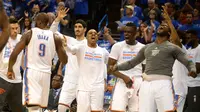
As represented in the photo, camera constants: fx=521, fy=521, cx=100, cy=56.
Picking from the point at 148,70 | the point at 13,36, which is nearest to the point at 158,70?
the point at 148,70

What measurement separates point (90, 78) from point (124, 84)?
0.85m

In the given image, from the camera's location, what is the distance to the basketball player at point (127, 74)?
9.77 meters

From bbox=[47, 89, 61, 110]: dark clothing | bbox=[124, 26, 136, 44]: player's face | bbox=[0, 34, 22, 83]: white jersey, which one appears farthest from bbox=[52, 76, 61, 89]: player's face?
bbox=[124, 26, 136, 44]: player's face

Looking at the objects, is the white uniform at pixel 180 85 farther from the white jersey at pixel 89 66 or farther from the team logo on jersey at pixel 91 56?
the team logo on jersey at pixel 91 56

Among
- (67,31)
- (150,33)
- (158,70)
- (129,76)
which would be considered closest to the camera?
(158,70)

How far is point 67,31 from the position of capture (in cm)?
1644

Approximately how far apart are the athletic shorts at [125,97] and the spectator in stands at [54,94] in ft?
8.86

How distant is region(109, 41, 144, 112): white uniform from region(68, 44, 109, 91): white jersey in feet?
1.50

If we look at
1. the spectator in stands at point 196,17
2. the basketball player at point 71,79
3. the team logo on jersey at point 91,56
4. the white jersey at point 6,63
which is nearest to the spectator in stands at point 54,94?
the basketball player at point 71,79

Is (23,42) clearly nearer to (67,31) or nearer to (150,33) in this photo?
(150,33)

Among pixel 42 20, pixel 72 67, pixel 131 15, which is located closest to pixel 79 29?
pixel 72 67

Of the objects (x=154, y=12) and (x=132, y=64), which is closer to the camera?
(x=132, y=64)

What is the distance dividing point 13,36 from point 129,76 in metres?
2.35

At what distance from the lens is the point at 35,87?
8.99 meters
